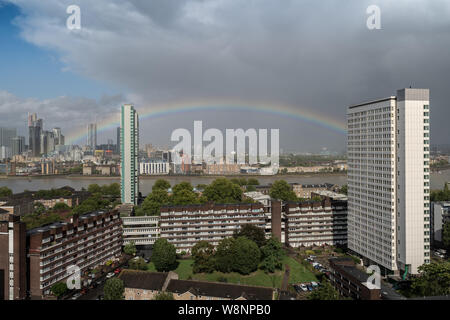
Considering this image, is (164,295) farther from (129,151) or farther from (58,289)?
(129,151)

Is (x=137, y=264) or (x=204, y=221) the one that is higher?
(x=204, y=221)

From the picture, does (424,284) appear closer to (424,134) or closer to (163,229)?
(424,134)

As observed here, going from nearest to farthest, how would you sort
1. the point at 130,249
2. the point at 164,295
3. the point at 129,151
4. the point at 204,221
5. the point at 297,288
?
the point at 164,295 < the point at 297,288 < the point at 130,249 < the point at 204,221 < the point at 129,151

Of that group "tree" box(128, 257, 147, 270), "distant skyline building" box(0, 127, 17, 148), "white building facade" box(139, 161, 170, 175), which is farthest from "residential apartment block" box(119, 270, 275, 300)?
"distant skyline building" box(0, 127, 17, 148)

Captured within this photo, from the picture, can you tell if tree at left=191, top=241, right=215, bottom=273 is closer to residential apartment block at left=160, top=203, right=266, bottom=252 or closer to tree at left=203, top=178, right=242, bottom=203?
residential apartment block at left=160, top=203, right=266, bottom=252

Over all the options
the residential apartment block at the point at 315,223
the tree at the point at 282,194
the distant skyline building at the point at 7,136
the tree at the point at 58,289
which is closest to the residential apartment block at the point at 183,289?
the tree at the point at 58,289

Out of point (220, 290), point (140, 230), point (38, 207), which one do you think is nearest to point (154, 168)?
point (38, 207)
